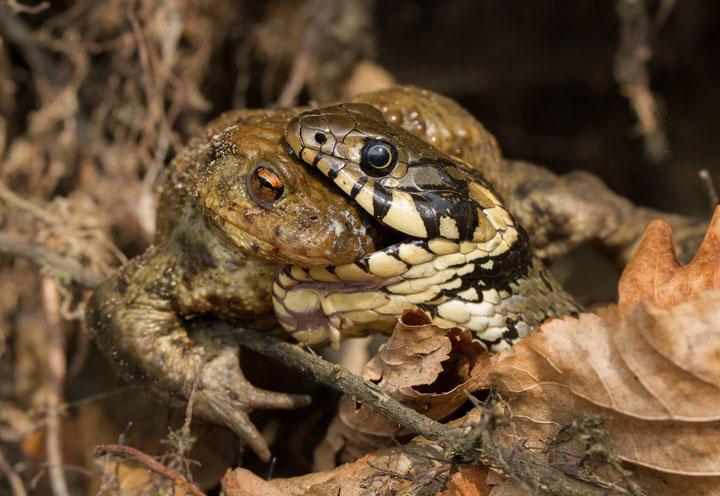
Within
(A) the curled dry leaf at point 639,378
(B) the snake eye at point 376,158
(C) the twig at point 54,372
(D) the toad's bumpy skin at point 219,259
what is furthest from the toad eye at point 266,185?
(C) the twig at point 54,372

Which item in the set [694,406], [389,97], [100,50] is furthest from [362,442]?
[100,50]

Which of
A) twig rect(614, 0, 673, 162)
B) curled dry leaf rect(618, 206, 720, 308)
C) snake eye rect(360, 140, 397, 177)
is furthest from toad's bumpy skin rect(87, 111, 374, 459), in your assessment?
twig rect(614, 0, 673, 162)

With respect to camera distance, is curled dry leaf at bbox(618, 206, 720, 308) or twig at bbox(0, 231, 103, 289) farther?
twig at bbox(0, 231, 103, 289)

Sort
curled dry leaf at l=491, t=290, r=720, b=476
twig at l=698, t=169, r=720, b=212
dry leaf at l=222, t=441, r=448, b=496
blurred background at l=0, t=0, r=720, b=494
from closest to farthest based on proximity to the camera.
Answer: curled dry leaf at l=491, t=290, r=720, b=476 < dry leaf at l=222, t=441, r=448, b=496 < twig at l=698, t=169, r=720, b=212 < blurred background at l=0, t=0, r=720, b=494

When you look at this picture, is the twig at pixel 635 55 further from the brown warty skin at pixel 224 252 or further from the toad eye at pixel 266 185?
the toad eye at pixel 266 185

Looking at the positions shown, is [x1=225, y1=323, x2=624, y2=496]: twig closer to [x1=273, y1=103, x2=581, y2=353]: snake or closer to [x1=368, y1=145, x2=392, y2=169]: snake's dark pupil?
[x1=273, y1=103, x2=581, y2=353]: snake
